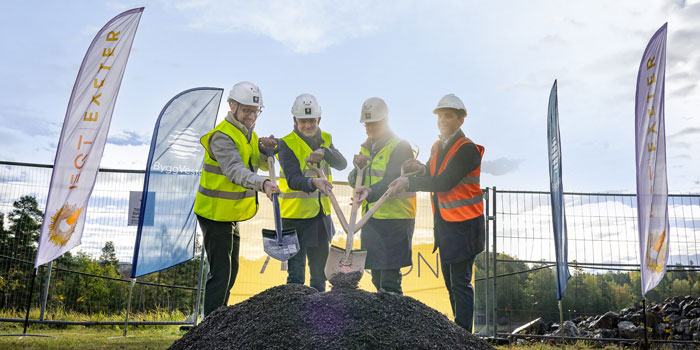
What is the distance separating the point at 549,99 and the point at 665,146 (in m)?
1.37

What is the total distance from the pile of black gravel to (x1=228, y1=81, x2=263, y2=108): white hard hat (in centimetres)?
190

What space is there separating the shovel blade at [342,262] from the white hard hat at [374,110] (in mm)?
1324

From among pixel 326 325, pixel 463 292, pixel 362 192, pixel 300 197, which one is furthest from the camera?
pixel 300 197

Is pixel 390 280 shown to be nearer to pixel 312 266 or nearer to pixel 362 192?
pixel 312 266

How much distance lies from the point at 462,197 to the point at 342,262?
1.26 metres

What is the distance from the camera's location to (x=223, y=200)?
4.70 m

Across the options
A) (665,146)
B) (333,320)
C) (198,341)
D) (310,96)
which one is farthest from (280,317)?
(665,146)

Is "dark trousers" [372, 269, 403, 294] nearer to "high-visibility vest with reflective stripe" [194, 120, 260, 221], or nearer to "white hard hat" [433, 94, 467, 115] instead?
"high-visibility vest with reflective stripe" [194, 120, 260, 221]

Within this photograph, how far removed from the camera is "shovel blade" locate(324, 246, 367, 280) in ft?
14.9

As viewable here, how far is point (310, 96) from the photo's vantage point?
5.03 meters

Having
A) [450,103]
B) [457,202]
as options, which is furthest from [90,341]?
[450,103]

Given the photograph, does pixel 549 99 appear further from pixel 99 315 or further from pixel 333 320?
pixel 99 315

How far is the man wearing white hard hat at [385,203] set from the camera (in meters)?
4.86

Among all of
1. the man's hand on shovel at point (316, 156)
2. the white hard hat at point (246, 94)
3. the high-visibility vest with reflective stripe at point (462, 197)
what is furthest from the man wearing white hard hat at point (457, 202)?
the white hard hat at point (246, 94)
